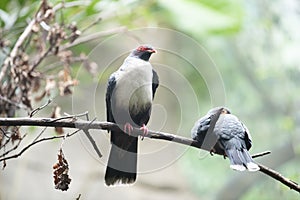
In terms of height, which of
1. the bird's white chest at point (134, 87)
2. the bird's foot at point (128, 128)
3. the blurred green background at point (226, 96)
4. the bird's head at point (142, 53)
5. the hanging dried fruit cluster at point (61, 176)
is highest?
the blurred green background at point (226, 96)

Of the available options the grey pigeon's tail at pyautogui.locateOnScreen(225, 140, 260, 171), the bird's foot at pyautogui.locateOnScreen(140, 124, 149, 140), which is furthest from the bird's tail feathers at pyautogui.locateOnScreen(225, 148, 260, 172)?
the bird's foot at pyautogui.locateOnScreen(140, 124, 149, 140)

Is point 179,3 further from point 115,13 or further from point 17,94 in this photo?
point 17,94

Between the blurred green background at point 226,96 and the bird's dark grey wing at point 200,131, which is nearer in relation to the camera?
the bird's dark grey wing at point 200,131

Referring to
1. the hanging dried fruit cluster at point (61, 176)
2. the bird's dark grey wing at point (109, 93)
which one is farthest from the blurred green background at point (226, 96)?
the hanging dried fruit cluster at point (61, 176)

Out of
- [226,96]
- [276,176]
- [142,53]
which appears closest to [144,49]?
[142,53]

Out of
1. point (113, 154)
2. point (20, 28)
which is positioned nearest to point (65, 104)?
point (20, 28)

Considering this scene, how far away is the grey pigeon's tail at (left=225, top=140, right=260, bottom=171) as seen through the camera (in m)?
0.60

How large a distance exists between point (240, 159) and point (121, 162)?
0.18 m

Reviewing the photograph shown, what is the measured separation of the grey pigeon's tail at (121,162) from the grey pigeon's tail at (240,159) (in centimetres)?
14

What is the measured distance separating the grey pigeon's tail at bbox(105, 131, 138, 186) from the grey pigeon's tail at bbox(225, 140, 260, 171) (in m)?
0.14

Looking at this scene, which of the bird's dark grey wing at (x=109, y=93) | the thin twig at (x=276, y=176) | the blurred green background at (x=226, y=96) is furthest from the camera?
the blurred green background at (x=226, y=96)

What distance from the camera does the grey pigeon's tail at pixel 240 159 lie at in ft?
1.98

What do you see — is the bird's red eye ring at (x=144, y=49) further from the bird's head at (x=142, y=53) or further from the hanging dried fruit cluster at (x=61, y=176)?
the hanging dried fruit cluster at (x=61, y=176)

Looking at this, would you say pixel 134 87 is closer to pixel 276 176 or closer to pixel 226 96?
pixel 276 176
